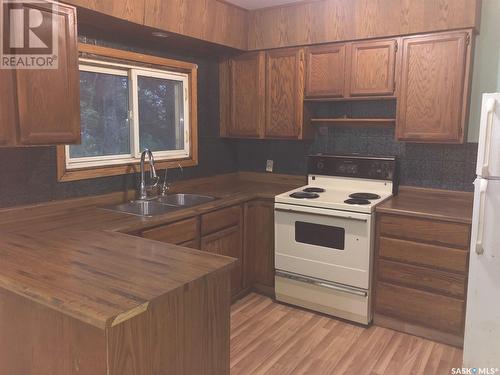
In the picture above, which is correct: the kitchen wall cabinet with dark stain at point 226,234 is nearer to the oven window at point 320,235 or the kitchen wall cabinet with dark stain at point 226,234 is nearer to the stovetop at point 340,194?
the stovetop at point 340,194

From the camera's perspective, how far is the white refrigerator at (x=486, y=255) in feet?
6.86

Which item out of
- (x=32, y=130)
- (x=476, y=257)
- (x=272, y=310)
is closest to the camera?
(x=32, y=130)

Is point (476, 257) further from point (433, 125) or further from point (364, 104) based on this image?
point (364, 104)

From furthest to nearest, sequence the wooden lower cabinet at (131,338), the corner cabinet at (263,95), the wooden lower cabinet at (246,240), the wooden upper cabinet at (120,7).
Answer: the corner cabinet at (263,95)
the wooden lower cabinet at (246,240)
the wooden upper cabinet at (120,7)
the wooden lower cabinet at (131,338)

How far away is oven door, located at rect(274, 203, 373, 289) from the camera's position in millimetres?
2762

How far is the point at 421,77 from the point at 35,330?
270 cm

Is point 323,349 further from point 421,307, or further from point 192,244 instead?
point 192,244

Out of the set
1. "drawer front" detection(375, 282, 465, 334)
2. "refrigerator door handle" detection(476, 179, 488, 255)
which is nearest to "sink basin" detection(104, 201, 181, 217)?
"drawer front" detection(375, 282, 465, 334)

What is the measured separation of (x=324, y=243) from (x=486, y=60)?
5.57 ft

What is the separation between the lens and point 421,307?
2666mm

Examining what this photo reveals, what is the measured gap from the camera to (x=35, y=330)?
56.7 inches

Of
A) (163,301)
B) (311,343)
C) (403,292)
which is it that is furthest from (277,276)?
(163,301)

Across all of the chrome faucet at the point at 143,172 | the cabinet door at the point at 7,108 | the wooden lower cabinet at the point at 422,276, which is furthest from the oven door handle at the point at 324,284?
the cabinet door at the point at 7,108

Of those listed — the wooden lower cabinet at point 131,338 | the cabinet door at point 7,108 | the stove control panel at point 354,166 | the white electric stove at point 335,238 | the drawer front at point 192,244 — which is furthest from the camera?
the stove control panel at point 354,166
